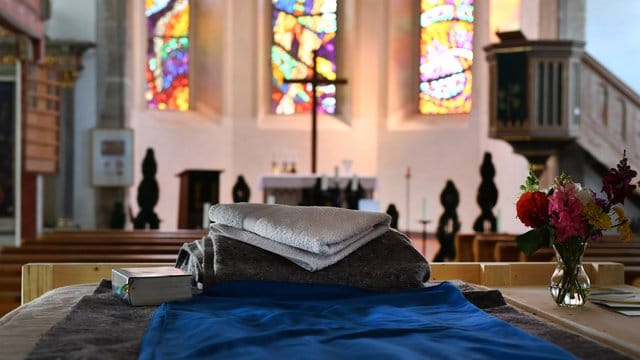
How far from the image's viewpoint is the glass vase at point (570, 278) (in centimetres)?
253

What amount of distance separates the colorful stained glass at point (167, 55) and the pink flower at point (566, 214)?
14566 millimetres

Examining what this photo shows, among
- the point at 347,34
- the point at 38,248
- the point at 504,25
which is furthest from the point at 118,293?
the point at 347,34

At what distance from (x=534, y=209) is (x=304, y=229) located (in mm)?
684

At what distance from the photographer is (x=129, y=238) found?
7.56 m

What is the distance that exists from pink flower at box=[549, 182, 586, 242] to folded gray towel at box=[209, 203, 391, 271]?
0.46m

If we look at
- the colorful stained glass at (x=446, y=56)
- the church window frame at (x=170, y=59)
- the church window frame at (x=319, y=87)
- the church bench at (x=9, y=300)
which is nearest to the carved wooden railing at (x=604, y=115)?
the colorful stained glass at (x=446, y=56)

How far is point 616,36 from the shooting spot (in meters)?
12.1

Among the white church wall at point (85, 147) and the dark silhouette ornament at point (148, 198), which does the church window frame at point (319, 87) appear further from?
the dark silhouette ornament at point (148, 198)

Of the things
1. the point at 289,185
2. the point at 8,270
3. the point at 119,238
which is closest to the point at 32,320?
the point at 8,270

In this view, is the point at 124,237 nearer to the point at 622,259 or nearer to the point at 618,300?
the point at 622,259

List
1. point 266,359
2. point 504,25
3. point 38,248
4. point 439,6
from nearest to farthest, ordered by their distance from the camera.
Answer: point 266,359 → point 38,248 → point 504,25 → point 439,6

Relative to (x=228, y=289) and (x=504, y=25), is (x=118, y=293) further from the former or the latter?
(x=504, y=25)

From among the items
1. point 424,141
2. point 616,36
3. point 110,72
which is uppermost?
point 616,36

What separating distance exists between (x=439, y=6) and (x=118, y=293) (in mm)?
14918
